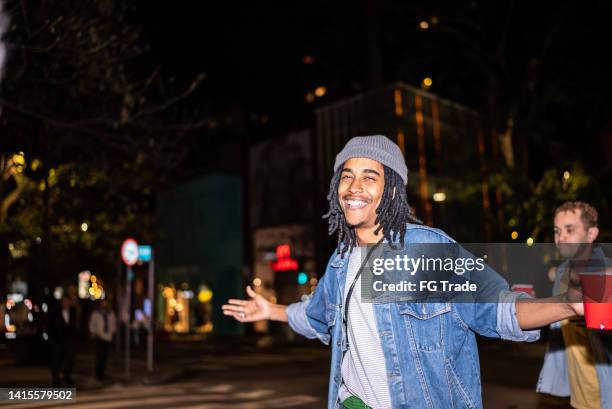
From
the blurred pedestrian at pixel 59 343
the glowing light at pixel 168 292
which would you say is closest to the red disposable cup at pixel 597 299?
the blurred pedestrian at pixel 59 343

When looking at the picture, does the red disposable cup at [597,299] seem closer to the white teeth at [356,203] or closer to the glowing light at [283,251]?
the white teeth at [356,203]

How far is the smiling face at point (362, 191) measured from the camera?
3119mm

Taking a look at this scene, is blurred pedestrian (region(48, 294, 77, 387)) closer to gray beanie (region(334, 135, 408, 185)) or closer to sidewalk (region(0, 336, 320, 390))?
sidewalk (region(0, 336, 320, 390))

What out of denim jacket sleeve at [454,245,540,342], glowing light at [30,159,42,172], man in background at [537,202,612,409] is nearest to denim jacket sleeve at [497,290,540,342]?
denim jacket sleeve at [454,245,540,342]

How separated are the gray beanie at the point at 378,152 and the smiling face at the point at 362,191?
0.12ft

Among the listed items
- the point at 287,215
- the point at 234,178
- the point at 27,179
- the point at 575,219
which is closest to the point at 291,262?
the point at 287,215

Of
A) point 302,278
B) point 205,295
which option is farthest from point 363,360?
point 205,295

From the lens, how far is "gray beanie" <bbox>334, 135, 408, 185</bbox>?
3119 millimetres

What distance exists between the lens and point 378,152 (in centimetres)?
312

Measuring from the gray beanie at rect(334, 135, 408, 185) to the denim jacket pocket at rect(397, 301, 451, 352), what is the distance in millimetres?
646

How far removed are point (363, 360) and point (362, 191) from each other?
0.74 metres

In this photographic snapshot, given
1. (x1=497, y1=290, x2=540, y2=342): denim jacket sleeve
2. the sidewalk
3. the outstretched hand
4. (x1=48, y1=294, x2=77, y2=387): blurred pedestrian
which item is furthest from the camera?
the sidewalk

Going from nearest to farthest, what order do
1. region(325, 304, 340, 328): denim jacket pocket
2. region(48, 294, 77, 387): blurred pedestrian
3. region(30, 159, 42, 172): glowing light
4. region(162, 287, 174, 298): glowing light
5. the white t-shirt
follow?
the white t-shirt, region(325, 304, 340, 328): denim jacket pocket, region(48, 294, 77, 387): blurred pedestrian, region(30, 159, 42, 172): glowing light, region(162, 287, 174, 298): glowing light

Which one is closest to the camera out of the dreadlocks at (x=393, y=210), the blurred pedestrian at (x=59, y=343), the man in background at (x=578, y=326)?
the dreadlocks at (x=393, y=210)
